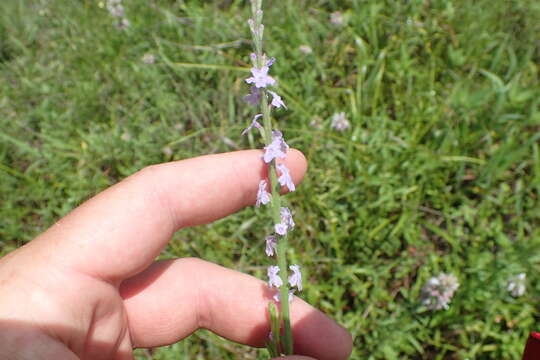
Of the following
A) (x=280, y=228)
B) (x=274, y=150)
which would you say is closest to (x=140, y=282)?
(x=280, y=228)

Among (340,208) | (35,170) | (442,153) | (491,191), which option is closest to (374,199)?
(340,208)

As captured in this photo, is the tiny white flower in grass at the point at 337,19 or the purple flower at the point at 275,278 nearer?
the purple flower at the point at 275,278

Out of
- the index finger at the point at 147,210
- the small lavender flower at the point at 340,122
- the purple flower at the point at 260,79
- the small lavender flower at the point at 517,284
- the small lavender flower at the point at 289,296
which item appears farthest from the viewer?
the small lavender flower at the point at 340,122

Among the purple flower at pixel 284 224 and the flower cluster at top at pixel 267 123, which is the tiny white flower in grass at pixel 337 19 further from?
the purple flower at pixel 284 224

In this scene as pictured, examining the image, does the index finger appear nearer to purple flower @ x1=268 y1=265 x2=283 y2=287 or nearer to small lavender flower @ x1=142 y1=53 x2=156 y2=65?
purple flower @ x1=268 y1=265 x2=283 y2=287

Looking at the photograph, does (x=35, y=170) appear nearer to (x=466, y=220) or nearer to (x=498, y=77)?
(x=466, y=220)

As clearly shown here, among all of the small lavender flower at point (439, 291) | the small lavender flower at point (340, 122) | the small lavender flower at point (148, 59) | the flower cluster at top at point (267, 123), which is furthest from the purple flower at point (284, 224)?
the small lavender flower at point (148, 59)
